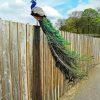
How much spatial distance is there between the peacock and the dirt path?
1.15 feet

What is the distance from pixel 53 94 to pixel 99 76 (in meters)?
4.70

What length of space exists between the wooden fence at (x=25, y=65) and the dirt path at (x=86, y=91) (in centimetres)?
80

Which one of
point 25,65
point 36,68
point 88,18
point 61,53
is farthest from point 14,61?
point 88,18

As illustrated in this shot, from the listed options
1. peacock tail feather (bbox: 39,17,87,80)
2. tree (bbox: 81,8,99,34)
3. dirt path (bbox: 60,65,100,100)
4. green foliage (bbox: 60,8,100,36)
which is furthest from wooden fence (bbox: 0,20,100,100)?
tree (bbox: 81,8,99,34)

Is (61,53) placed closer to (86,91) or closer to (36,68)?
(86,91)

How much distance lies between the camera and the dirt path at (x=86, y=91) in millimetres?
8789

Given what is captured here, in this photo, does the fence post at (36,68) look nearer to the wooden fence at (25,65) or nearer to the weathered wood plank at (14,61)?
the wooden fence at (25,65)

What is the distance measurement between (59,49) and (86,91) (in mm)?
1917

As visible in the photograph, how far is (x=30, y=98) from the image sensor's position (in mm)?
6195

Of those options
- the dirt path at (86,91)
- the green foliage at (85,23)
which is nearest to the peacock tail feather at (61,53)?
the dirt path at (86,91)

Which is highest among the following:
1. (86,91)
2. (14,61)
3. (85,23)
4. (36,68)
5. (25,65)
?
(85,23)

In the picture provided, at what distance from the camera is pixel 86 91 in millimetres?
9539

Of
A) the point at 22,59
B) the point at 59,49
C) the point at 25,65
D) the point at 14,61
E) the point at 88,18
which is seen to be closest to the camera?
the point at 14,61

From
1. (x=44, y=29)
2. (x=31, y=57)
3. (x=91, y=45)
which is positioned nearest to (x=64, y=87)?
(x=44, y=29)
